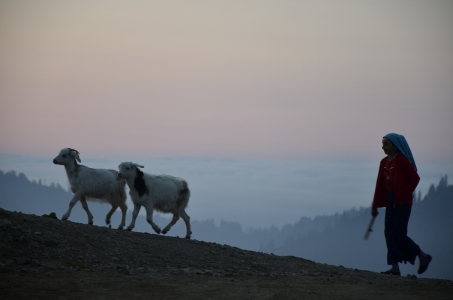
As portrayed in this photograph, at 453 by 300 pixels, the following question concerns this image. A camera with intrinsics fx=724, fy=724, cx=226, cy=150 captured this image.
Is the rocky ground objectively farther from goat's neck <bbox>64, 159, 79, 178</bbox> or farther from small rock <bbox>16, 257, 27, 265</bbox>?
goat's neck <bbox>64, 159, 79, 178</bbox>

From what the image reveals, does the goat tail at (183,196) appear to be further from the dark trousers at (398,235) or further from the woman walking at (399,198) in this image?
the dark trousers at (398,235)

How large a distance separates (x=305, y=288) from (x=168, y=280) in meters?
2.42

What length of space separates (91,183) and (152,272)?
6975 millimetres

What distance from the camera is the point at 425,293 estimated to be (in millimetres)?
12781

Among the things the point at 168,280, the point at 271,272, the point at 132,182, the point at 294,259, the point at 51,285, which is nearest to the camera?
the point at 51,285

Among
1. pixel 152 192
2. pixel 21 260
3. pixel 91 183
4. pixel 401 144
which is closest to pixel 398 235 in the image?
pixel 401 144

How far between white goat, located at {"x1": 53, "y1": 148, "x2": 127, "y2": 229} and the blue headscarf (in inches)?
311

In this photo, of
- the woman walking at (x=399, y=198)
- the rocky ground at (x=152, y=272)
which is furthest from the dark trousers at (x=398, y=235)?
the rocky ground at (x=152, y=272)

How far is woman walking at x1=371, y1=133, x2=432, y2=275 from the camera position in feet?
50.1

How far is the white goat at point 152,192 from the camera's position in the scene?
63.9ft

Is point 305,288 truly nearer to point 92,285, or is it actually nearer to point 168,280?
point 168,280

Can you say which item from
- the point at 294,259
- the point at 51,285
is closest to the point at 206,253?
the point at 294,259

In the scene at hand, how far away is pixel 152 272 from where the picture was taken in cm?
1336

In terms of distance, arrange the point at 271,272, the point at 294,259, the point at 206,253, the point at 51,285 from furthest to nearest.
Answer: the point at 294,259 < the point at 206,253 < the point at 271,272 < the point at 51,285
